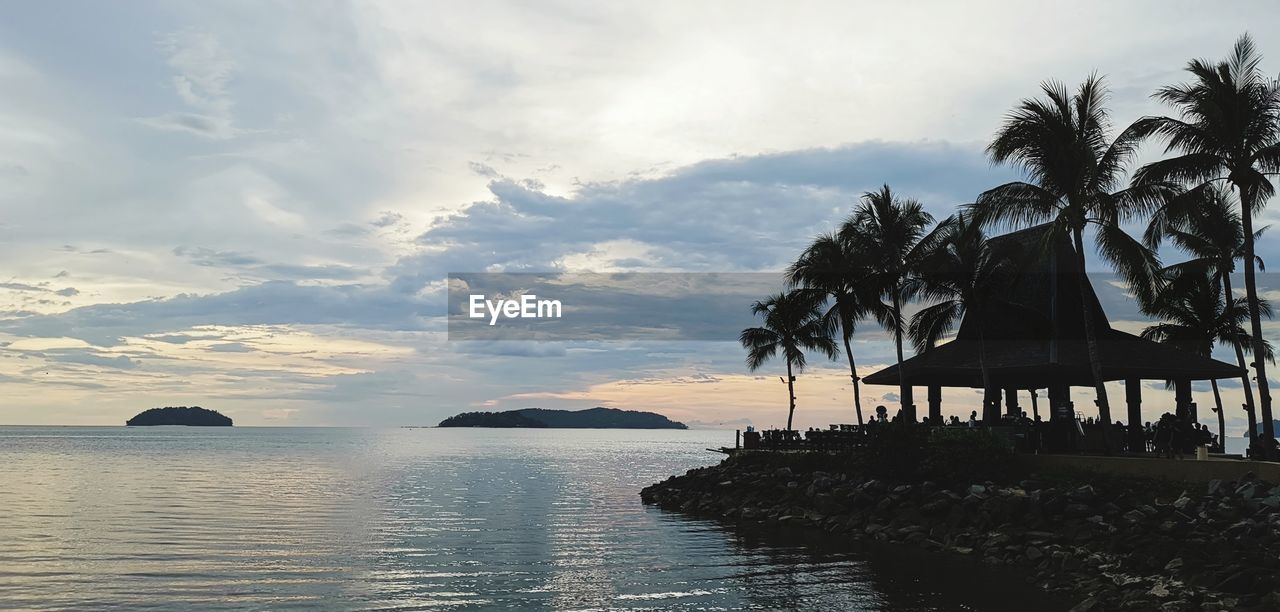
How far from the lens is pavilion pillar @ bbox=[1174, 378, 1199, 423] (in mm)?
35188

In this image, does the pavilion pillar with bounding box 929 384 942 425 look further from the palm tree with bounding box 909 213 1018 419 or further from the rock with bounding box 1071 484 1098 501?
the rock with bounding box 1071 484 1098 501

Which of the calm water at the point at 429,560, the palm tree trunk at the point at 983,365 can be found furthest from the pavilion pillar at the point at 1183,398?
the calm water at the point at 429,560

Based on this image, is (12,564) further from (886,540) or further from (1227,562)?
(1227,562)

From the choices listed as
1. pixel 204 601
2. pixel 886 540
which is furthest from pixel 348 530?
pixel 886 540

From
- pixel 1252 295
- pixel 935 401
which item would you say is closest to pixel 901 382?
pixel 935 401

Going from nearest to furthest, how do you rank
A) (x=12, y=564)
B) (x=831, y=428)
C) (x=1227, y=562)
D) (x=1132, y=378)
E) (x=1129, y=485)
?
(x=1227, y=562) < (x=12, y=564) < (x=1129, y=485) < (x=1132, y=378) < (x=831, y=428)

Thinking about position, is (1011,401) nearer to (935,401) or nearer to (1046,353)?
(935,401)

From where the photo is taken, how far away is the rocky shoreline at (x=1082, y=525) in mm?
20431

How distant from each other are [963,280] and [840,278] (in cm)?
1093

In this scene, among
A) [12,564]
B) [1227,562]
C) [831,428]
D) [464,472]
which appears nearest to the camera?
[1227,562]

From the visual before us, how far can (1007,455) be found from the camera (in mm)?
34375

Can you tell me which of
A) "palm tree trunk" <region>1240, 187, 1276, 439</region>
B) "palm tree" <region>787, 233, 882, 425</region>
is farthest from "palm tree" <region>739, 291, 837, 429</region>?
"palm tree trunk" <region>1240, 187, 1276, 439</region>

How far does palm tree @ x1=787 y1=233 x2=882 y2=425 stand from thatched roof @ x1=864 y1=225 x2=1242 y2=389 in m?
6.12

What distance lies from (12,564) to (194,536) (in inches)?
267
